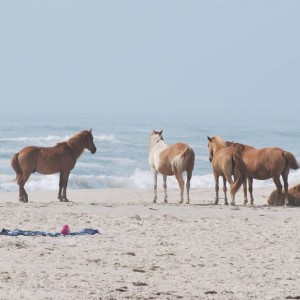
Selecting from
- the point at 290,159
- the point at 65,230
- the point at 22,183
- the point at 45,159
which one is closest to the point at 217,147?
the point at 290,159

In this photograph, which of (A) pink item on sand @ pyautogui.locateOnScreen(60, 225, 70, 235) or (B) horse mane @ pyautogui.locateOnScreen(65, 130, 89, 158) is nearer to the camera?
(A) pink item on sand @ pyautogui.locateOnScreen(60, 225, 70, 235)

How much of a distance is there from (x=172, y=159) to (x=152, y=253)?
7367 millimetres

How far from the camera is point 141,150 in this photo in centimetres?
5494

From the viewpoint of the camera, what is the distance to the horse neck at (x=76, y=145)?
1980cm

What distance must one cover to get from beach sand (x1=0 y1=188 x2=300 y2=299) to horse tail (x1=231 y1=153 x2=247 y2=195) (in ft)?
2.38

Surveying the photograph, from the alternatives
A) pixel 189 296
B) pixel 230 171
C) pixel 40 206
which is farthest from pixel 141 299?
pixel 230 171

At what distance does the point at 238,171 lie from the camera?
19.5m

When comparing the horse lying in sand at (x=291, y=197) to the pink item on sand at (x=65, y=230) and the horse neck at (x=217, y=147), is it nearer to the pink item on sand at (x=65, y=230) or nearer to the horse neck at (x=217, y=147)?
the horse neck at (x=217, y=147)

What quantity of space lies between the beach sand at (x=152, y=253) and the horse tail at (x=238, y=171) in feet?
2.38

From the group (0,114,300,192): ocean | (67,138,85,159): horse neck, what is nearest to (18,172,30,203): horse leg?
(0,114,300,192): ocean

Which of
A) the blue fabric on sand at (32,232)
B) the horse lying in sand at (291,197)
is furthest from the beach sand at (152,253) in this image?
the horse lying in sand at (291,197)

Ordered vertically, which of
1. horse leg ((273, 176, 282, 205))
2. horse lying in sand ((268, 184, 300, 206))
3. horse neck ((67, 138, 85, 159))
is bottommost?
horse lying in sand ((268, 184, 300, 206))

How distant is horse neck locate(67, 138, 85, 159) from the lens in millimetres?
19797

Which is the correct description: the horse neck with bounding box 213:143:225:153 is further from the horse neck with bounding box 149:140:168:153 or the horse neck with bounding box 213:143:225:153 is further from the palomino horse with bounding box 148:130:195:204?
the horse neck with bounding box 149:140:168:153
